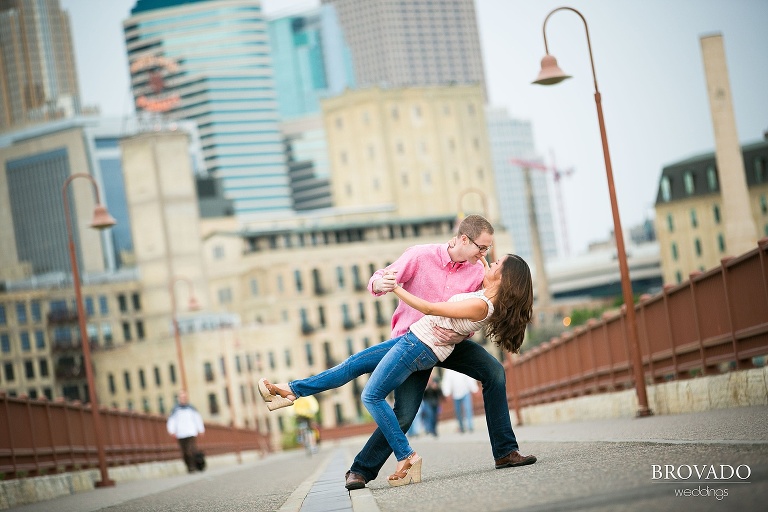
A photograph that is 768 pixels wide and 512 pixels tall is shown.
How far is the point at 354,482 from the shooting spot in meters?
10.2

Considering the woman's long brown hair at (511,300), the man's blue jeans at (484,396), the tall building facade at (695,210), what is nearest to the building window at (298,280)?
the tall building facade at (695,210)

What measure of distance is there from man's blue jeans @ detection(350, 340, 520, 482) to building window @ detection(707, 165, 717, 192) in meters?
122

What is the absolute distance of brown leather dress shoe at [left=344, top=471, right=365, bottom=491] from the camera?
1015 cm

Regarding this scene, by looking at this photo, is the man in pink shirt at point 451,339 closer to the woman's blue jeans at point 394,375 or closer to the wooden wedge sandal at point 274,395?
the woman's blue jeans at point 394,375

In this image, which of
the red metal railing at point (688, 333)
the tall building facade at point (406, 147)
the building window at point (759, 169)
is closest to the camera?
the red metal railing at point (688, 333)

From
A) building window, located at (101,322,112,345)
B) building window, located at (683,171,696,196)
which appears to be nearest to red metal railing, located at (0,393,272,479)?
building window, located at (101,322,112,345)

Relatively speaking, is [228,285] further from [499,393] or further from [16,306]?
[499,393]

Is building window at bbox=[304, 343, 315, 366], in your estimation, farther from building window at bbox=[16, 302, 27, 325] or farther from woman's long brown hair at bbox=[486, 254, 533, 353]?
woman's long brown hair at bbox=[486, 254, 533, 353]

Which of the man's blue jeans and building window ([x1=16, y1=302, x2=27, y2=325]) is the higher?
building window ([x1=16, y1=302, x2=27, y2=325])

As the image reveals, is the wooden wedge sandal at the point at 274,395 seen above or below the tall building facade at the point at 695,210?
below

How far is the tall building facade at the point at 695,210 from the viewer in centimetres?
12550

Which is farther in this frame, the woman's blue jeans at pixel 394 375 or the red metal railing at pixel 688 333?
the red metal railing at pixel 688 333
